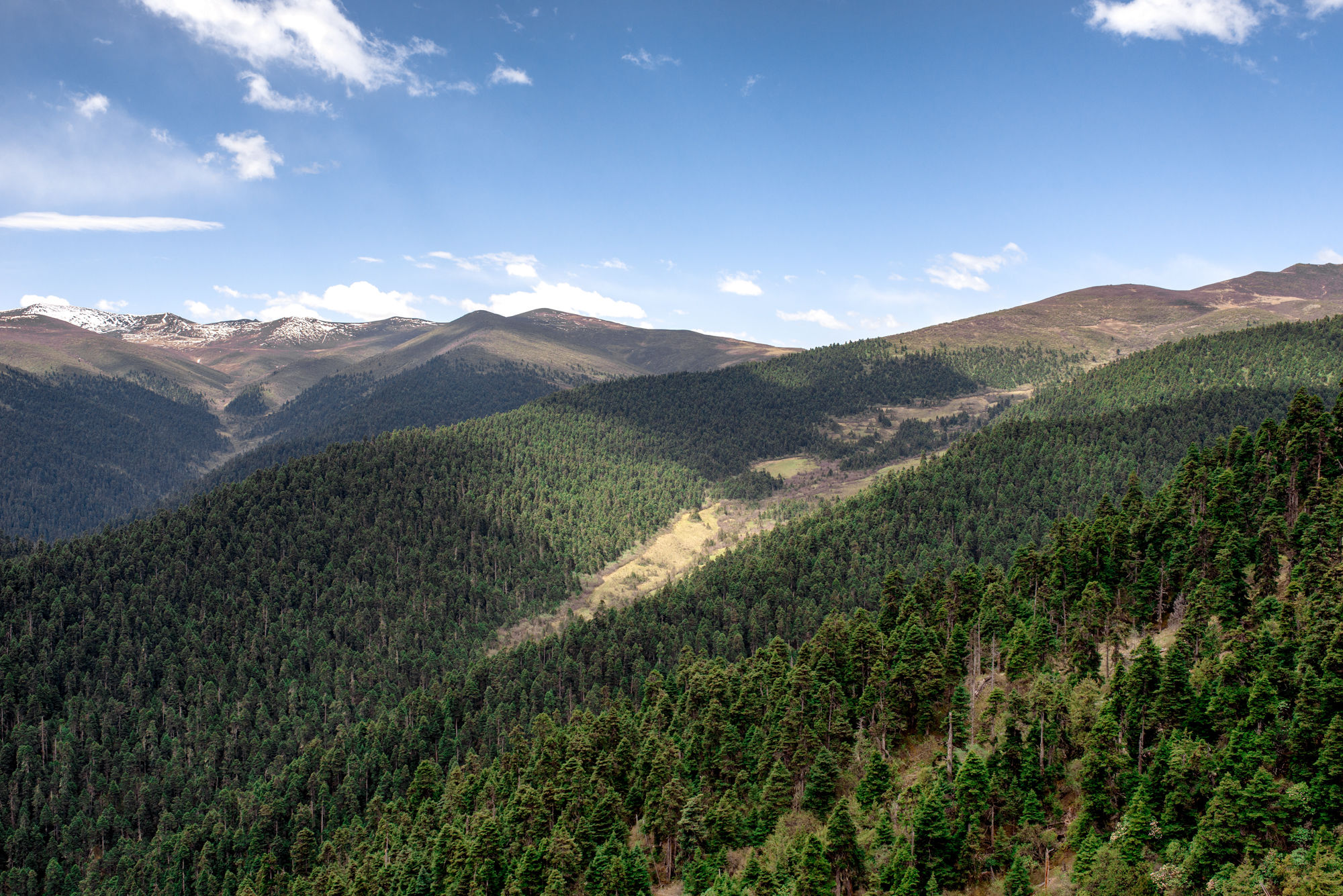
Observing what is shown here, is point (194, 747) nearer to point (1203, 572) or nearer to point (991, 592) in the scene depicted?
point (991, 592)

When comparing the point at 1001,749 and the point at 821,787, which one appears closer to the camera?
the point at 1001,749

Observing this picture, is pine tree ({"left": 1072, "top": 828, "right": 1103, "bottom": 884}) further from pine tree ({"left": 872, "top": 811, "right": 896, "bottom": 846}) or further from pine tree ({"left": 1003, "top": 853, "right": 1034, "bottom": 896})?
pine tree ({"left": 872, "top": 811, "right": 896, "bottom": 846})

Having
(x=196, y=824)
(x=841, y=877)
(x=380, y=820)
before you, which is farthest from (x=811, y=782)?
(x=196, y=824)

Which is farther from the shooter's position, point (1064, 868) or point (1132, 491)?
point (1132, 491)

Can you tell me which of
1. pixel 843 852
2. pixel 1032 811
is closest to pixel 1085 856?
pixel 1032 811

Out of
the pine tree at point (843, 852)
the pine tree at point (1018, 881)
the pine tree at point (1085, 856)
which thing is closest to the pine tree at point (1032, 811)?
the pine tree at point (1085, 856)

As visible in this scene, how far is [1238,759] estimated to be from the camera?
192 feet

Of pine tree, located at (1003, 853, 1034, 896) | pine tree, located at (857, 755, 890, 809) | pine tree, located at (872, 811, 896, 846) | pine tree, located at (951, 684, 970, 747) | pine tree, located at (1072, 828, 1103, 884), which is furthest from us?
pine tree, located at (951, 684, 970, 747)

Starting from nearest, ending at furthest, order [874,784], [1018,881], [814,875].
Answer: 1. [1018,881]
2. [814,875]
3. [874,784]

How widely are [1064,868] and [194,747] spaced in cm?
20838

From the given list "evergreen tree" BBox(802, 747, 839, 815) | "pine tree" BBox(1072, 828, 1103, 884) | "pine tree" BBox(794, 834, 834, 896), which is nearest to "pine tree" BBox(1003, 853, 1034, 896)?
"pine tree" BBox(1072, 828, 1103, 884)

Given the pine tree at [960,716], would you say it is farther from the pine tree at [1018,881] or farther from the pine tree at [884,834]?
the pine tree at [1018,881]

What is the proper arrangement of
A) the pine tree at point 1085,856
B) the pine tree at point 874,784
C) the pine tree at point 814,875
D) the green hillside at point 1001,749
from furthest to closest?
the pine tree at point 874,784 → the pine tree at point 814,875 → the green hillside at point 1001,749 → the pine tree at point 1085,856

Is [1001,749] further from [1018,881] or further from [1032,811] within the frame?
[1018,881]
